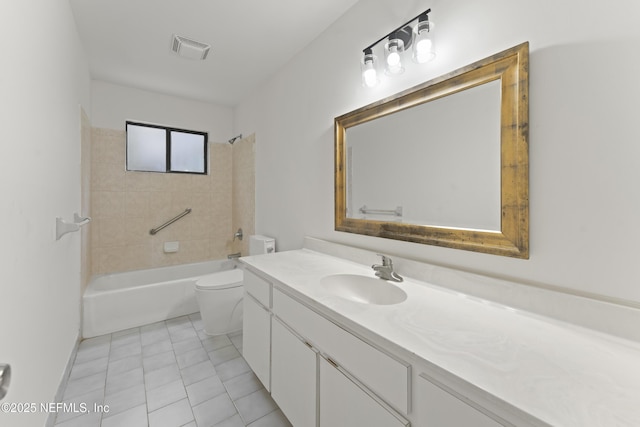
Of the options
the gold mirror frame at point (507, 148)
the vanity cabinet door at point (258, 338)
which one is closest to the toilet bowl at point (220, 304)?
the vanity cabinet door at point (258, 338)

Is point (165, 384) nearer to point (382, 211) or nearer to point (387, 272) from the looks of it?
point (387, 272)

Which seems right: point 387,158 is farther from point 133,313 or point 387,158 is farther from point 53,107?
point 133,313

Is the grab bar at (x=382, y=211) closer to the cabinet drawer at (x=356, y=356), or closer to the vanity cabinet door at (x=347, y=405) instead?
the cabinet drawer at (x=356, y=356)

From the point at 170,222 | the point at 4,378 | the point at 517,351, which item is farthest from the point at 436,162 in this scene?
the point at 170,222

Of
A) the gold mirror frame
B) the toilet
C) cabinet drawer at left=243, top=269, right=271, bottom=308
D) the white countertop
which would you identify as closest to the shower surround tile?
the toilet

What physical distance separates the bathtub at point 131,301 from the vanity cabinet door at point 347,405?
7.11ft

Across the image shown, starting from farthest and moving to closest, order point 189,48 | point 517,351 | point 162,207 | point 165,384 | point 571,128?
point 162,207
point 189,48
point 165,384
point 571,128
point 517,351

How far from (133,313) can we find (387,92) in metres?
2.85

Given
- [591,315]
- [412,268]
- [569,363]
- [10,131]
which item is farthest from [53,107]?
[591,315]

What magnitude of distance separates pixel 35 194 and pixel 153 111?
2.33 m

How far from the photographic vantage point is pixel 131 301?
8.06 ft

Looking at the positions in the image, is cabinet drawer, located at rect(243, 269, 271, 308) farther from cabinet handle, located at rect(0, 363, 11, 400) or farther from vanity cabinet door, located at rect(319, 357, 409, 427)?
cabinet handle, located at rect(0, 363, 11, 400)

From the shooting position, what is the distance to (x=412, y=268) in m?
1.32

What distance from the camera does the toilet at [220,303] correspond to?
2.26 m
